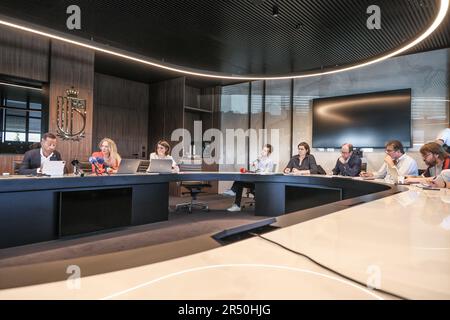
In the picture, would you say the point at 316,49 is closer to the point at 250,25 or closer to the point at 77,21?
the point at 250,25

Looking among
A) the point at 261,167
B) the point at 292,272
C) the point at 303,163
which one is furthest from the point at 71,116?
the point at 292,272

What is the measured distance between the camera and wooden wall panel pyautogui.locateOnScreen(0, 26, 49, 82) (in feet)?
14.3

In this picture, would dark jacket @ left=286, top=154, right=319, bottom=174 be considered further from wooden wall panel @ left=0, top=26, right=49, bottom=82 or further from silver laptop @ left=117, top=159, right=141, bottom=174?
wooden wall panel @ left=0, top=26, right=49, bottom=82

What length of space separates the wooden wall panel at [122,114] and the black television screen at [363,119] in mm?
4431

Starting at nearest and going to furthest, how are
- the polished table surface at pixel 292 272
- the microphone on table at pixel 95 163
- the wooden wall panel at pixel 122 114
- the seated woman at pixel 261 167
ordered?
the polished table surface at pixel 292 272
the microphone on table at pixel 95 163
the seated woman at pixel 261 167
the wooden wall panel at pixel 122 114

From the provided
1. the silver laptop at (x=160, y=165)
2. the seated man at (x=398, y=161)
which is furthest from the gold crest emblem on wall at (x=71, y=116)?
the seated man at (x=398, y=161)

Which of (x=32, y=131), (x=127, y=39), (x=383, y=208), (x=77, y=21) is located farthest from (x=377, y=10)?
(x=32, y=131)

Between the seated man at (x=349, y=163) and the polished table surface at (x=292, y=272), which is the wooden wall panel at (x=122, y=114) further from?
the polished table surface at (x=292, y=272)

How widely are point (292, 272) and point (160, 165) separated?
3.78m

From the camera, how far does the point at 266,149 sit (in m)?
5.20

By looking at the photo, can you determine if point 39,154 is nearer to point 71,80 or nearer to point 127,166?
point 127,166

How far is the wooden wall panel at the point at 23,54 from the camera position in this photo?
4.37 metres

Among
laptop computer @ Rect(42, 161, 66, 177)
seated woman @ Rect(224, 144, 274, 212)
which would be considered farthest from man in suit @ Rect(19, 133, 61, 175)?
seated woman @ Rect(224, 144, 274, 212)
